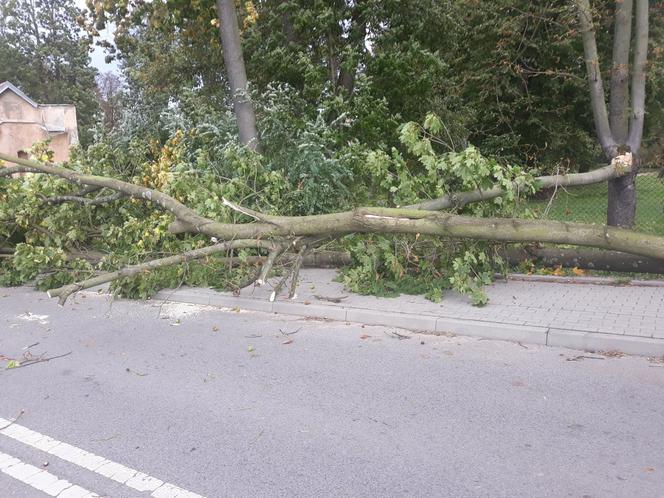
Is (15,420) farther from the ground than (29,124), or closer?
closer

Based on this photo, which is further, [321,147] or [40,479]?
[321,147]

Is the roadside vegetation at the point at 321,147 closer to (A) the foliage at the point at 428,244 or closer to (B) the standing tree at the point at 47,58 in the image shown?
(A) the foliage at the point at 428,244

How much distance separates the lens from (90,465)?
3.52 m

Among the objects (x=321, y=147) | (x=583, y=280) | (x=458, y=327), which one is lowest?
(x=458, y=327)

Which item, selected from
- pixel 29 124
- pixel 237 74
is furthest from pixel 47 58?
pixel 237 74

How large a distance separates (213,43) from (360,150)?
6.14 metres

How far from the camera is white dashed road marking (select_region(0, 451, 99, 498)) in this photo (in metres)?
3.24

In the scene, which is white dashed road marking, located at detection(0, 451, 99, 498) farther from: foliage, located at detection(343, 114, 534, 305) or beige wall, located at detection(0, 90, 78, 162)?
beige wall, located at detection(0, 90, 78, 162)

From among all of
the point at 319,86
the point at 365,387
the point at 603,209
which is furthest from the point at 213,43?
the point at 365,387

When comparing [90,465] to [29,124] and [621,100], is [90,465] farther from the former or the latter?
[29,124]

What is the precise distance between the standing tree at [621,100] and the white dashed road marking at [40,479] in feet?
27.9

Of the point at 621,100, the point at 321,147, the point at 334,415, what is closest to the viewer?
the point at 334,415

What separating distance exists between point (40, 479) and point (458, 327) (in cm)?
390

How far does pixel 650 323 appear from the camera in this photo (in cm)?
534
